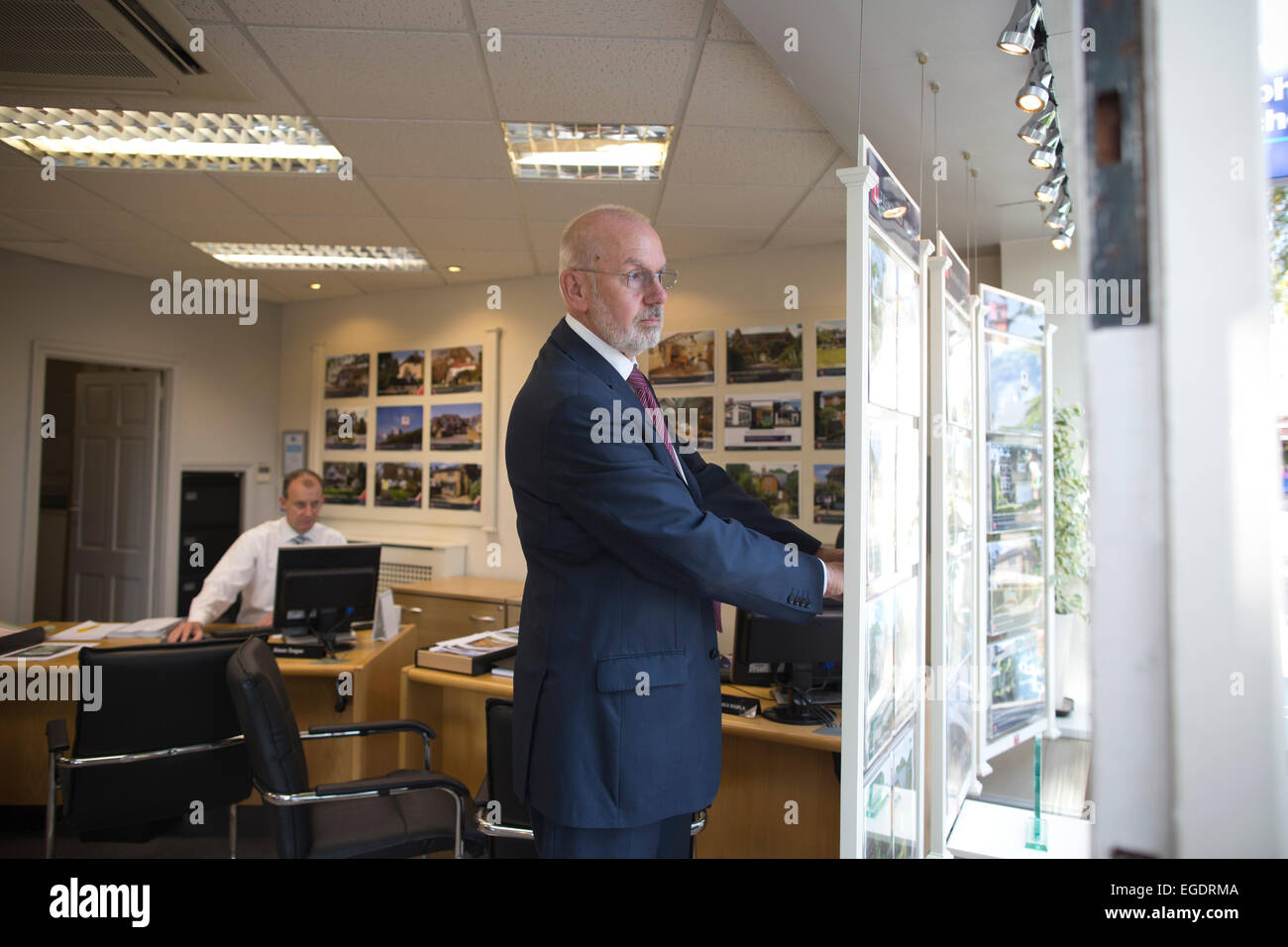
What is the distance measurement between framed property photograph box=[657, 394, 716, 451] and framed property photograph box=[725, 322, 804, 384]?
0.26 m

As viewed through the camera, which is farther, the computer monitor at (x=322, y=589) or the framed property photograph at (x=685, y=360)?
the framed property photograph at (x=685, y=360)

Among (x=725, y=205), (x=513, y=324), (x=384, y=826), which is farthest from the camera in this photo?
(x=513, y=324)

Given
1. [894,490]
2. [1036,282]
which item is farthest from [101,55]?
[1036,282]

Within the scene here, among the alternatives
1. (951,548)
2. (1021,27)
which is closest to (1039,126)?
(1021,27)

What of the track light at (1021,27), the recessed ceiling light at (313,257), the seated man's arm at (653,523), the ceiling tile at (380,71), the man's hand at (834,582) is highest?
the recessed ceiling light at (313,257)

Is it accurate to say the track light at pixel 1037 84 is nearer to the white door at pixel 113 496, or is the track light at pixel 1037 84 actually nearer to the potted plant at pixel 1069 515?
the potted plant at pixel 1069 515

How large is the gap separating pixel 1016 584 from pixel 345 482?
567 centimetres

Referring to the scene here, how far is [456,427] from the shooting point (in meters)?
6.26

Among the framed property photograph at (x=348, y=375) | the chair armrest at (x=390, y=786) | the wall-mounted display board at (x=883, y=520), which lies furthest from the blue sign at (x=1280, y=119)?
the framed property photograph at (x=348, y=375)

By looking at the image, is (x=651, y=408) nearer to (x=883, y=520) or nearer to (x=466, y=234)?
(x=883, y=520)


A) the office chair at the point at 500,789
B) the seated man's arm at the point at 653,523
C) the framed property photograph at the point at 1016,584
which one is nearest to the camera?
the seated man's arm at the point at 653,523

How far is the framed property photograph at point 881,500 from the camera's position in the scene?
1544mm

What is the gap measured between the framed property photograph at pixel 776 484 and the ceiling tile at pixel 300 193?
9.48ft

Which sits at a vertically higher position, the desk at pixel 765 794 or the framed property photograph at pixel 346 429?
the framed property photograph at pixel 346 429
